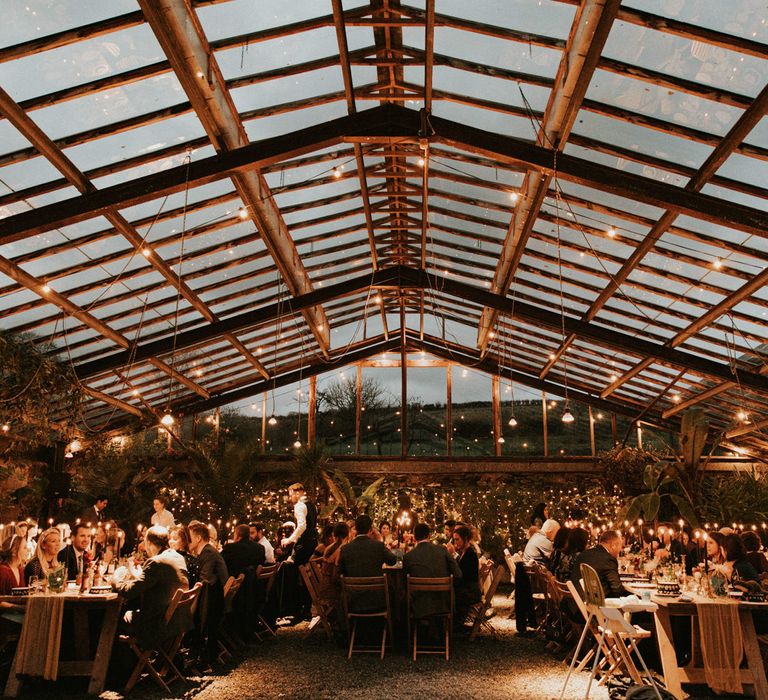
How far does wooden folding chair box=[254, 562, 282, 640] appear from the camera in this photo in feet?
24.4

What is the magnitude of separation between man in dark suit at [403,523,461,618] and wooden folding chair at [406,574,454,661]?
45mm

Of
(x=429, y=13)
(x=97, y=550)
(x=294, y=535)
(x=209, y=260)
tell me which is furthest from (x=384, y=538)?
(x=429, y=13)

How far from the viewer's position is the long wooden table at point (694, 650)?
198 inches

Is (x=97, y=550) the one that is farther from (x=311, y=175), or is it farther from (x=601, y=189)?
(x=601, y=189)

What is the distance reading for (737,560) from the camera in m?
5.99

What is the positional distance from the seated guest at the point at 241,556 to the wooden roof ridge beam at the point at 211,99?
4.14m

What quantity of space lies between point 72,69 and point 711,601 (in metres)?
6.76

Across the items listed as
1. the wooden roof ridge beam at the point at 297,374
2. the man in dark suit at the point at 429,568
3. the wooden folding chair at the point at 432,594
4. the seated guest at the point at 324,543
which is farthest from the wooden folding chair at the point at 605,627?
the wooden roof ridge beam at the point at 297,374

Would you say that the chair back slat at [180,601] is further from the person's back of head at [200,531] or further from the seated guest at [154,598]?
the person's back of head at [200,531]

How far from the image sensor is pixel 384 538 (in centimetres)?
1022

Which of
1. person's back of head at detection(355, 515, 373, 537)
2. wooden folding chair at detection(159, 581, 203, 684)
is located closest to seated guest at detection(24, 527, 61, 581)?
wooden folding chair at detection(159, 581, 203, 684)

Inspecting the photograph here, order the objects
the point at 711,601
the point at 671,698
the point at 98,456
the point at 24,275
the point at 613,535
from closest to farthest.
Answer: the point at 671,698, the point at 711,601, the point at 613,535, the point at 24,275, the point at 98,456

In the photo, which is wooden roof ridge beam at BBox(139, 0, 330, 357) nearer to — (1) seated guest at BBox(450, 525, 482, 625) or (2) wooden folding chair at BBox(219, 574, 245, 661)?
(2) wooden folding chair at BBox(219, 574, 245, 661)

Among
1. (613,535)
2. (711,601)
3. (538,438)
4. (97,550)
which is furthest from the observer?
Answer: (538,438)
